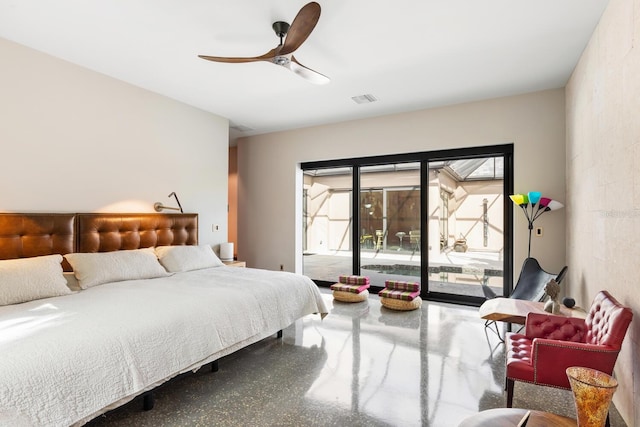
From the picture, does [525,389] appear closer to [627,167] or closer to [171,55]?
[627,167]

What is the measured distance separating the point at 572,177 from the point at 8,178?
5.80 metres

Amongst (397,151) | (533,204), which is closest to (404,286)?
(533,204)

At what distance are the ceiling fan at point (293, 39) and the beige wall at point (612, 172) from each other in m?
1.99

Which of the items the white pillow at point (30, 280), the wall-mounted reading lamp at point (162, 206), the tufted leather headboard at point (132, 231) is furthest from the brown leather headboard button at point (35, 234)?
the wall-mounted reading lamp at point (162, 206)

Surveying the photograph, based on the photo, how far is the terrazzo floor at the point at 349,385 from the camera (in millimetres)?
2256

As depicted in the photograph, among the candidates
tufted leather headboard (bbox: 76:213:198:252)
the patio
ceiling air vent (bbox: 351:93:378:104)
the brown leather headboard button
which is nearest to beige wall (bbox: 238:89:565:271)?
the patio

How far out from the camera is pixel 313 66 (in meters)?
3.70

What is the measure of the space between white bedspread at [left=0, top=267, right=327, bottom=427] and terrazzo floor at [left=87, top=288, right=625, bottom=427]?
0.29 metres

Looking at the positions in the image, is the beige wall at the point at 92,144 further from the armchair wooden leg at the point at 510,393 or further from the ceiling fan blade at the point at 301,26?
the armchair wooden leg at the point at 510,393

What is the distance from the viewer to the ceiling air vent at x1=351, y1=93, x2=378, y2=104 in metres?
4.62

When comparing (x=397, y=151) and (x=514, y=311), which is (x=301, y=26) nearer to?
(x=514, y=311)

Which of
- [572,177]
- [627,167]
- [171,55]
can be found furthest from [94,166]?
[572,177]

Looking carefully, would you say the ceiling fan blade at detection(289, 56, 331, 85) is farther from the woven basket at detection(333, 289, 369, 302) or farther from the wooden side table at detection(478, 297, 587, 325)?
the woven basket at detection(333, 289, 369, 302)

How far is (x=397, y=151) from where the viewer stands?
5.37 metres
